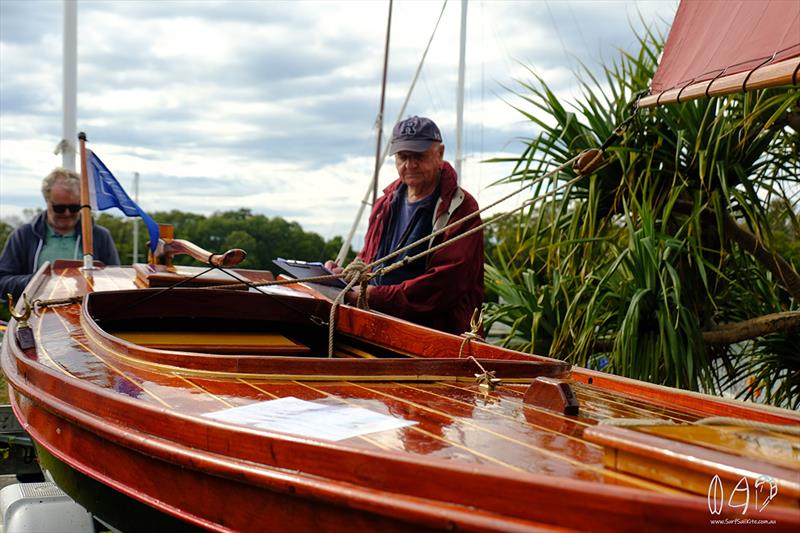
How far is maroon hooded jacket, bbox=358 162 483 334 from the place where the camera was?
3.95 m

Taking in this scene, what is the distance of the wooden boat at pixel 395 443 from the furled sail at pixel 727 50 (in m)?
1.47

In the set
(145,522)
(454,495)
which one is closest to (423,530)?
(454,495)

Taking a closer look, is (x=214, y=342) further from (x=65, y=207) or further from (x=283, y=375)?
(x=65, y=207)

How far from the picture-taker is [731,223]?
4.94 metres

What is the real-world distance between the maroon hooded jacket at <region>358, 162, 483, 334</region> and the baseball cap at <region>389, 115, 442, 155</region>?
26cm

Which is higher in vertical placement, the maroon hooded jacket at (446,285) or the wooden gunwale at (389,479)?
the maroon hooded jacket at (446,285)

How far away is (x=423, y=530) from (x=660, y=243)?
3715 millimetres

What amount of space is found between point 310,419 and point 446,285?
208 centimetres

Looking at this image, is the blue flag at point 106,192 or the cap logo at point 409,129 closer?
the cap logo at point 409,129

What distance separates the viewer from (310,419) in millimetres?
1950

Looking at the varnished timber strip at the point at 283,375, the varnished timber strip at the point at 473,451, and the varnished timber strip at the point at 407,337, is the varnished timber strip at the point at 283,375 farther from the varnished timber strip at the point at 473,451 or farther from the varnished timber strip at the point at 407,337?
the varnished timber strip at the point at 473,451

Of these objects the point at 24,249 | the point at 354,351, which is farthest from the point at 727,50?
the point at 24,249
